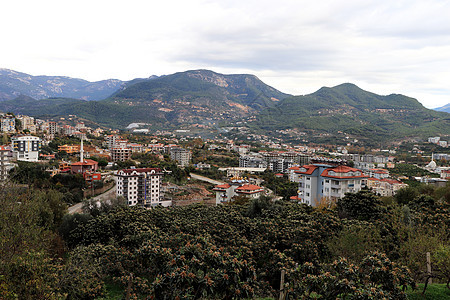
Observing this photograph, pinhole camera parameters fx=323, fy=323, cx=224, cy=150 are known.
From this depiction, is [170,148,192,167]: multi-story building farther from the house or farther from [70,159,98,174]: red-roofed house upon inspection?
the house

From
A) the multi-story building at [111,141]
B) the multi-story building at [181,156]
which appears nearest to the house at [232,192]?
the multi-story building at [181,156]

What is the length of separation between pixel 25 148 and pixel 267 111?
4015 inches

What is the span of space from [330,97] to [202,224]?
445 feet

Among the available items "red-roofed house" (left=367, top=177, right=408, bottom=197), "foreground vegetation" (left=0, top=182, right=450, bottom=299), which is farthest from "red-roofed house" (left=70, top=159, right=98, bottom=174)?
"red-roofed house" (left=367, top=177, right=408, bottom=197)

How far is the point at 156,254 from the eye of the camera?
6.28 meters

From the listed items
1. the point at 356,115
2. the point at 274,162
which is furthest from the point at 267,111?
the point at 274,162

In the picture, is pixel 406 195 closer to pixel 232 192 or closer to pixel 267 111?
pixel 232 192

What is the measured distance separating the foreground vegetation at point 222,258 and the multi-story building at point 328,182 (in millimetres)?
7846

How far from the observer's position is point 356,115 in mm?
117250

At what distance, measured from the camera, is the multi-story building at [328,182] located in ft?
70.2

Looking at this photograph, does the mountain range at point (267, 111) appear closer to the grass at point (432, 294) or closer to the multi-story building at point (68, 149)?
the multi-story building at point (68, 149)

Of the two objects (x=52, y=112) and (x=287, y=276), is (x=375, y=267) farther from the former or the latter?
(x=52, y=112)

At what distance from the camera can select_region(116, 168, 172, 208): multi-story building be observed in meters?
30.0

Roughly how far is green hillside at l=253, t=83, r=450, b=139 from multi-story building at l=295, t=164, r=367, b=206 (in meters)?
69.5
